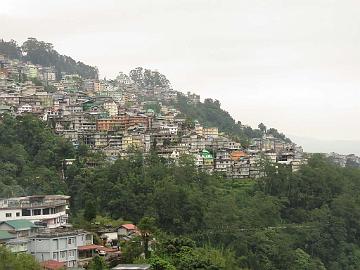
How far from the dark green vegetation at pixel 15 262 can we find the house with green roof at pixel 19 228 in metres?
4.68

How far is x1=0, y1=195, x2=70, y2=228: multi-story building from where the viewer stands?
83.1 ft

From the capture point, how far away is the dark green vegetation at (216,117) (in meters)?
70.4

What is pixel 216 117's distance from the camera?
73625 mm

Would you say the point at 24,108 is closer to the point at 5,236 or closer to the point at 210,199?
the point at 210,199

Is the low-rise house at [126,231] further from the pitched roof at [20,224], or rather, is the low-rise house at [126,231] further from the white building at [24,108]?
the white building at [24,108]

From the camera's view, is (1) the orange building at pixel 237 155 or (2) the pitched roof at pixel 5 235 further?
(1) the orange building at pixel 237 155

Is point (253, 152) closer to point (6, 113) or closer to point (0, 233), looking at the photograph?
point (6, 113)

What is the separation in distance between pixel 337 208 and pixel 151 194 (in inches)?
436

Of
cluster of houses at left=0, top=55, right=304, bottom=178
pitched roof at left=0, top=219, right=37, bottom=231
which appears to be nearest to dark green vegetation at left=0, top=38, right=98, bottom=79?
cluster of houses at left=0, top=55, right=304, bottom=178

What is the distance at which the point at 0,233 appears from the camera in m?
22.0

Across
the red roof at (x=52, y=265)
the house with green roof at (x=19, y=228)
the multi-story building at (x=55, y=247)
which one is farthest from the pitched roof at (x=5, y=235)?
the red roof at (x=52, y=265)

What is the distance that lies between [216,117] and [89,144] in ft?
96.4

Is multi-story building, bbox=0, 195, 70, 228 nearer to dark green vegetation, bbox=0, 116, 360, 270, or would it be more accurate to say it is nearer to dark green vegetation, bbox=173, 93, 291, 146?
dark green vegetation, bbox=0, 116, 360, 270

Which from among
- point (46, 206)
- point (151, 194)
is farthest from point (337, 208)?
point (46, 206)
